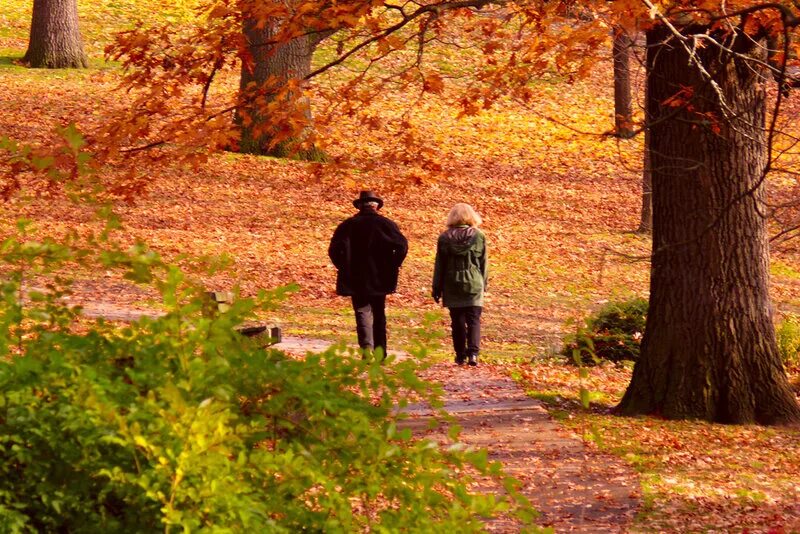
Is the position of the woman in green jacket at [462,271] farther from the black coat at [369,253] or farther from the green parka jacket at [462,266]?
the black coat at [369,253]

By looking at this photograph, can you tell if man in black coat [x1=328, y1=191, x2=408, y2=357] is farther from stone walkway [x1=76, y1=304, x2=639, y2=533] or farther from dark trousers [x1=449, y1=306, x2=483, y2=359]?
dark trousers [x1=449, y1=306, x2=483, y2=359]

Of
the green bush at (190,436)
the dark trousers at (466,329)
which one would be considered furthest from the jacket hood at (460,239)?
the green bush at (190,436)

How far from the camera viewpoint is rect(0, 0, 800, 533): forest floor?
29.3 ft

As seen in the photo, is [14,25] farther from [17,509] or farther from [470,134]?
[17,509]

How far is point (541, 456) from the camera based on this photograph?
352 inches

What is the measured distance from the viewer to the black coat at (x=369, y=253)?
11.7 meters

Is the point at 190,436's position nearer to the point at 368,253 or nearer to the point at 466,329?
the point at 368,253

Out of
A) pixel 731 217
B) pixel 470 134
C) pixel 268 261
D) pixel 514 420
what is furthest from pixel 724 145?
pixel 470 134

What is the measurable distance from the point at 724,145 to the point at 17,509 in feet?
26.5

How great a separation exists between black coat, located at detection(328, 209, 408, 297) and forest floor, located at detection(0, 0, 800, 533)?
400 mm

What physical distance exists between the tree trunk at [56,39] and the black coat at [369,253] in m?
17.4

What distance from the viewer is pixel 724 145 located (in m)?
9.85

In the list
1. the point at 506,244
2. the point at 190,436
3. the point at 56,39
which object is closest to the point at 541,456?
A: the point at 190,436

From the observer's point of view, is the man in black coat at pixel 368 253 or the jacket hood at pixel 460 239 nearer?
the man in black coat at pixel 368 253
